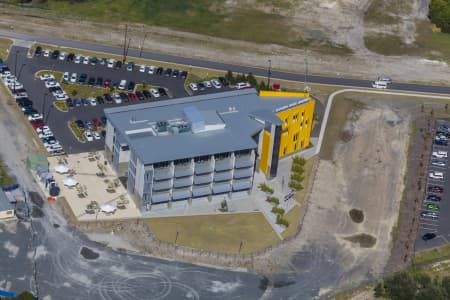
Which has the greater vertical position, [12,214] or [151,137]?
[151,137]

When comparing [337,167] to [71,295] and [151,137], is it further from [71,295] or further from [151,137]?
[71,295]

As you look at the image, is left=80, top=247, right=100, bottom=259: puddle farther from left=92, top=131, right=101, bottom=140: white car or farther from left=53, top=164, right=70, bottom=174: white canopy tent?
left=92, top=131, right=101, bottom=140: white car

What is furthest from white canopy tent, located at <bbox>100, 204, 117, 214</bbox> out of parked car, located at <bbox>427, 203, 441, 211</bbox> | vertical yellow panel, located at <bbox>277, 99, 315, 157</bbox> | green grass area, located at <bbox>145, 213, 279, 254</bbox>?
parked car, located at <bbox>427, 203, 441, 211</bbox>

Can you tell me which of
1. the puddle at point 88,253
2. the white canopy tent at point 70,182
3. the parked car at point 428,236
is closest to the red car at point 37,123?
the white canopy tent at point 70,182

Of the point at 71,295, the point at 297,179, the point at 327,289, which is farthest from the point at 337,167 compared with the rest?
the point at 71,295

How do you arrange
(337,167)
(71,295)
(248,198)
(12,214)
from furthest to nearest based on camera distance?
(337,167) → (248,198) → (12,214) → (71,295)

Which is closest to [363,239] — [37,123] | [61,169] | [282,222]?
[282,222]

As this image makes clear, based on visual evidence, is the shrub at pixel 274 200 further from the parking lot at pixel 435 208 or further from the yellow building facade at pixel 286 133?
the parking lot at pixel 435 208
